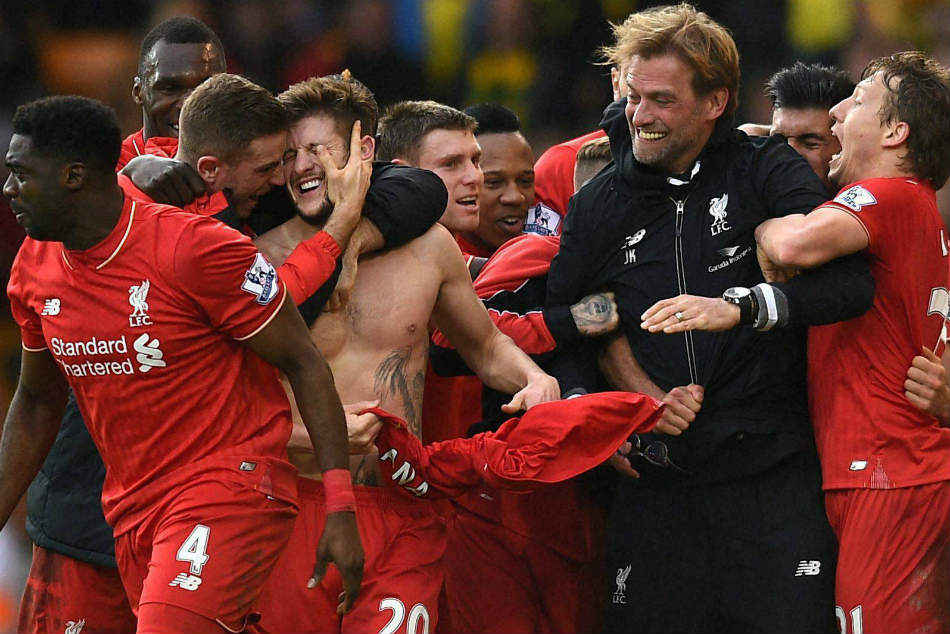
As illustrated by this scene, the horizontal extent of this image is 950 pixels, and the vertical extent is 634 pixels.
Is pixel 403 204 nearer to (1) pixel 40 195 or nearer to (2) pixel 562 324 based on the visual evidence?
(2) pixel 562 324

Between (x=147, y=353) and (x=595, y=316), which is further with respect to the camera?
(x=595, y=316)

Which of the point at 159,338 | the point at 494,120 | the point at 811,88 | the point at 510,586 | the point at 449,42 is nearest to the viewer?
the point at 159,338

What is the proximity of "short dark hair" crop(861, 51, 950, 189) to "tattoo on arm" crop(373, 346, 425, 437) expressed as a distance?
5.72ft

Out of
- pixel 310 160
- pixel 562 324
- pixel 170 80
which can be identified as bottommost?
pixel 562 324

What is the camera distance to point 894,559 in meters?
4.23

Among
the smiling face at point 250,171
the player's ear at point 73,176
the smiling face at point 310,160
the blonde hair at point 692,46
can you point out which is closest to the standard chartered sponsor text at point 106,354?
the player's ear at point 73,176

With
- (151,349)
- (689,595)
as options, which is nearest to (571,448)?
(689,595)

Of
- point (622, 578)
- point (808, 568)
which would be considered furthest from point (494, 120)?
point (808, 568)

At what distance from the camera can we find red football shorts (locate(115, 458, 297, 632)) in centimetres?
345

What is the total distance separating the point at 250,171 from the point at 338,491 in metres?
1.06

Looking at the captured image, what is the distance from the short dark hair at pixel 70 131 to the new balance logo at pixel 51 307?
1.26 feet

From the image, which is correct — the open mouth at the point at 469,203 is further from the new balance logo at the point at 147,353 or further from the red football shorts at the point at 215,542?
the new balance logo at the point at 147,353

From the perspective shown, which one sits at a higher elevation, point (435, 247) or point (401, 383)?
point (435, 247)

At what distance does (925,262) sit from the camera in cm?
436
